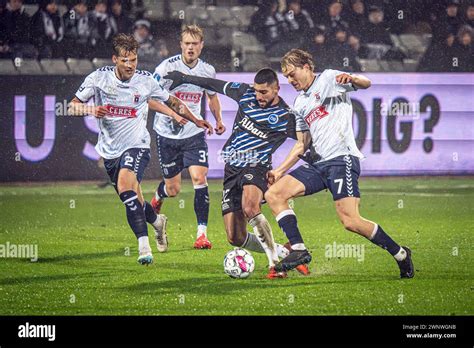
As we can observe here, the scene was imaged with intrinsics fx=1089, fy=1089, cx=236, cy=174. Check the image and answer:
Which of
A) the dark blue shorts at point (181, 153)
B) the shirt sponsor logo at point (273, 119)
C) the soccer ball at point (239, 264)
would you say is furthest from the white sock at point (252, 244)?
the dark blue shorts at point (181, 153)

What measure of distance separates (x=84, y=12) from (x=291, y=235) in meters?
7.16

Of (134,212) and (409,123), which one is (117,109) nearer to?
(134,212)

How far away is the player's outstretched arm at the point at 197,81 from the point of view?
929 centimetres

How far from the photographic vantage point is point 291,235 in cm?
841

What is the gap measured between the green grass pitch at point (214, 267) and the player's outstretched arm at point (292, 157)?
0.82 m

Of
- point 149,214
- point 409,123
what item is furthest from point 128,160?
point 409,123

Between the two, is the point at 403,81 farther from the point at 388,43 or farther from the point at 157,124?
the point at 157,124

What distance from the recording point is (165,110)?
9.52 metres

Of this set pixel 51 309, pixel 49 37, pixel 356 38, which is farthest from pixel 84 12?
pixel 51 309

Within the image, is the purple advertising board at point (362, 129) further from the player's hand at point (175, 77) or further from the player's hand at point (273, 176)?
the player's hand at point (273, 176)

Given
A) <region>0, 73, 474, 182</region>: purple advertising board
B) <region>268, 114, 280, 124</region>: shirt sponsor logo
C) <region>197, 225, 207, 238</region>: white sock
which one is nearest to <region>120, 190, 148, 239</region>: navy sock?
<region>197, 225, 207, 238</region>: white sock

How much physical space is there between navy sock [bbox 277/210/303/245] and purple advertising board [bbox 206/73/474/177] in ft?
18.6

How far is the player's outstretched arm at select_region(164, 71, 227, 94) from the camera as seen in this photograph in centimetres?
929

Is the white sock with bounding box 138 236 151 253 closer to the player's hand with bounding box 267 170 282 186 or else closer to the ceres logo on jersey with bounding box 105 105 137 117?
the ceres logo on jersey with bounding box 105 105 137 117
